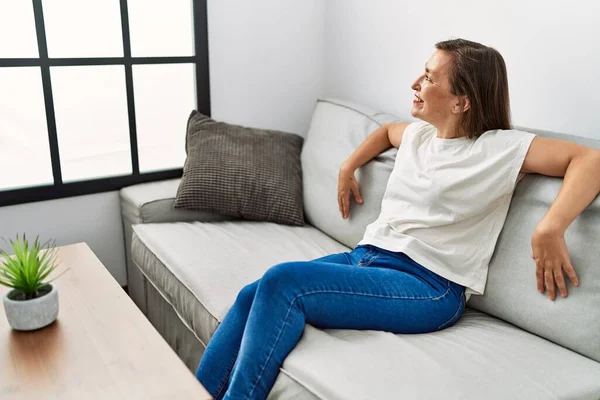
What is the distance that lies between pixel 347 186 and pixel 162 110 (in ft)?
3.74

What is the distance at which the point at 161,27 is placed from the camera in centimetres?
262

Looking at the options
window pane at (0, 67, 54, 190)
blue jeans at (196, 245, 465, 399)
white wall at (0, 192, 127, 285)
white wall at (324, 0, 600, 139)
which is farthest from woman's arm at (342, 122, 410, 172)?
window pane at (0, 67, 54, 190)

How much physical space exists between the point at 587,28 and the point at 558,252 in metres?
0.74

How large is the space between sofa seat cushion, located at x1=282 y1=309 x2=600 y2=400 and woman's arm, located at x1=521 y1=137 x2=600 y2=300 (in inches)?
6.8

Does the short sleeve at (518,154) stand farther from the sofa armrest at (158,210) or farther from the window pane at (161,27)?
the window pane at (161,27)

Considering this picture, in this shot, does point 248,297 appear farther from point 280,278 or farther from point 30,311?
point 30,311

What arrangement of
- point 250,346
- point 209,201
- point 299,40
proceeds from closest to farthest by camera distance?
point 250,346 < point 209,201 < point 299,40

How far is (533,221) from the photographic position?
1.45 metres

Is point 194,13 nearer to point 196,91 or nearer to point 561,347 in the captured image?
point 196,91

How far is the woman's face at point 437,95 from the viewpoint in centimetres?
155

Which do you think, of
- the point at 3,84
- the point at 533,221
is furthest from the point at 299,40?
the point at 533,221

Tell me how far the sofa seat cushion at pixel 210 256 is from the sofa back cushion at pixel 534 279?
65 centimetres

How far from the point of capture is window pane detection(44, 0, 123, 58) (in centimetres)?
229

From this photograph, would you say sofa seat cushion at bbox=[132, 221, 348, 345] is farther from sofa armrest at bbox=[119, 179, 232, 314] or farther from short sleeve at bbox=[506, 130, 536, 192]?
short sleeve at bbox=[506, 130, 536, 192]
